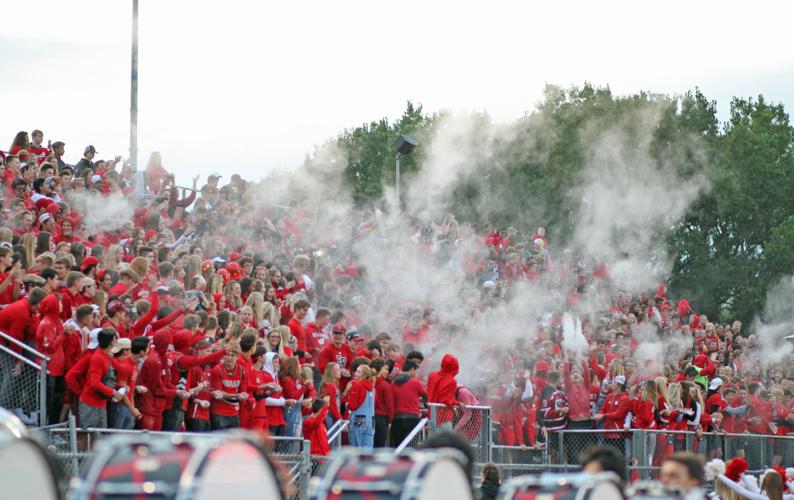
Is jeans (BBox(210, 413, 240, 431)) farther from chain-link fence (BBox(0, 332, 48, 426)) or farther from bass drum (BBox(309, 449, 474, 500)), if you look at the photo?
bass drum (BBox(309, 449, 474, 500))

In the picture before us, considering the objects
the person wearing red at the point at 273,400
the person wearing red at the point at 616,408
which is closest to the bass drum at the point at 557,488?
the person wearing red at the point at 273,400

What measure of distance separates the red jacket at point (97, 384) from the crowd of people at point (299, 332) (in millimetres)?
17

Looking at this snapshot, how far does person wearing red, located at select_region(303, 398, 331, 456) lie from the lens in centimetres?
1365

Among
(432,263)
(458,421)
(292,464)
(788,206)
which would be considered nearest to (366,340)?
(458,421)

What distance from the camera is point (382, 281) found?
71.8 feet

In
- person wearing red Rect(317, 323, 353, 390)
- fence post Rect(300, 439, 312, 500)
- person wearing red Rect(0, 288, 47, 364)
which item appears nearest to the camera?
person wearing red Rect(0, 288, 47, 364)

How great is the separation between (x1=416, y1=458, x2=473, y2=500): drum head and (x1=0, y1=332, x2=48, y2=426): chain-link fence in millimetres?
5081

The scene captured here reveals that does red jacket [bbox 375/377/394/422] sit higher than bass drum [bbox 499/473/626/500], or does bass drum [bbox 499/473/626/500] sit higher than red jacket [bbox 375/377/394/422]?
red jacket [bbox 375/377/394/422]

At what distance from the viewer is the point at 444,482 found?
25.3ft

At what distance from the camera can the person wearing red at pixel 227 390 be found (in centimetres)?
1309

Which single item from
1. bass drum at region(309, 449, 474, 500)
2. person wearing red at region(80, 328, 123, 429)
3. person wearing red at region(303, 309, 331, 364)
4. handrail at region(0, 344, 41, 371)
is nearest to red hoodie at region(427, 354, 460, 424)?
person wearing red at region(303, 309, 331, 364)

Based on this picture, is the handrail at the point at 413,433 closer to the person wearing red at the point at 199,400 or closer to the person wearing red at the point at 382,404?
the person wearing red at the point at 382,404

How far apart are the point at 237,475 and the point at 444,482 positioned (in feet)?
4.47

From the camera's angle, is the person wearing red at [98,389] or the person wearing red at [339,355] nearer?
the person wearing red at [98,389]
